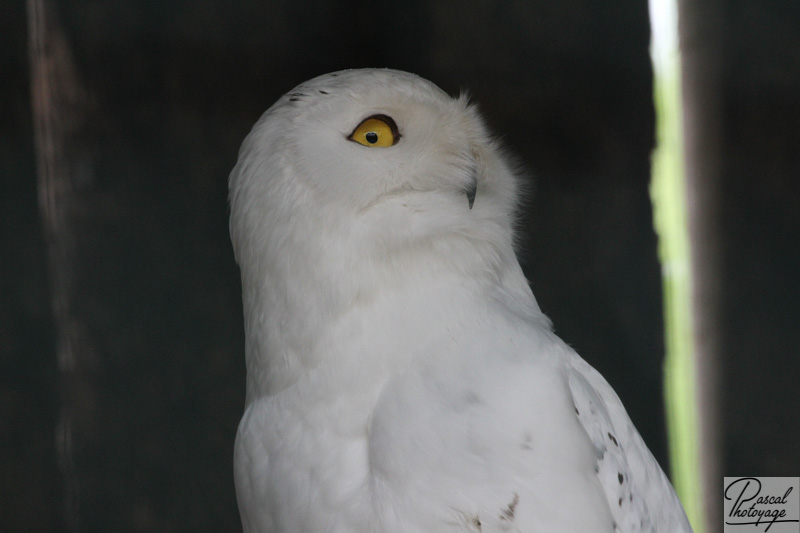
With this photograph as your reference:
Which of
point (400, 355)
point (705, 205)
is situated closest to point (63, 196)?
point (400, 355)

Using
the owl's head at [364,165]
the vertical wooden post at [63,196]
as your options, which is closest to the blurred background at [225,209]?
the vertical wooden post at [63,196]

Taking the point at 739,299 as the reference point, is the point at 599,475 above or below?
above

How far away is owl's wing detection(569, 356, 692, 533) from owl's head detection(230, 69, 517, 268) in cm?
28

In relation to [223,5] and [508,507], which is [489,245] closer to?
[508,507]

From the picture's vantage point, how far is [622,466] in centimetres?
119

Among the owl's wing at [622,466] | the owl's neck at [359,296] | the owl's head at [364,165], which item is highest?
the owl's head at [364,165]

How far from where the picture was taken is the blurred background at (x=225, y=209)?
1.99 metres

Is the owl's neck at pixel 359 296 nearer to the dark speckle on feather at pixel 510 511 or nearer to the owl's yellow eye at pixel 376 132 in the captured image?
the owl's yellow eye at pixel 376 132

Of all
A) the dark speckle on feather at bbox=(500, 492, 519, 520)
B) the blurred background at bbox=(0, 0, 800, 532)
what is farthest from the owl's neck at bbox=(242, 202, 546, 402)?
the blurred background at bbox=(0, 0, 800, 532)

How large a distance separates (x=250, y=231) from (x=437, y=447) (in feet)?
1.47

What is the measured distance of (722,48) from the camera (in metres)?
2.21

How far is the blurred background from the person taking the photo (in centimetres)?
199

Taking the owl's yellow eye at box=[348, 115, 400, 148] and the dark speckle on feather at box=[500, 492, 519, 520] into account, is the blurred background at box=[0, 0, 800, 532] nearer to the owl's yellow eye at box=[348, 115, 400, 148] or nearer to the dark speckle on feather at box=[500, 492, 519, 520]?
the owl's yellow eye at box=[348, 115, 400, 148]

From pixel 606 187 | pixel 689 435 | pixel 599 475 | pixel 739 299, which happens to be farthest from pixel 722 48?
pixel 599 475
